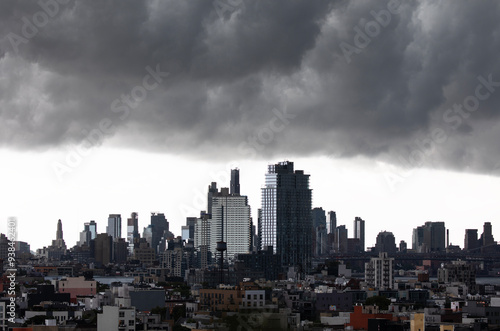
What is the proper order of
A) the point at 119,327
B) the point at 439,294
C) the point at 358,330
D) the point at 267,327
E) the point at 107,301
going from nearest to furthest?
the point at 267,327 < the point at 119,327 < the point at 358,330 < the point at 107,301 < the point at 439,294

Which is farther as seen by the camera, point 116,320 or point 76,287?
point 76,287

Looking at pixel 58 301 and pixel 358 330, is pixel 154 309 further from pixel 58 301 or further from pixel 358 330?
pixel 358 330

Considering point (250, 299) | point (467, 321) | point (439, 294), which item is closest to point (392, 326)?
point (467, 321)

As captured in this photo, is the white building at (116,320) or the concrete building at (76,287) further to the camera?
the concrete building at (76,287)

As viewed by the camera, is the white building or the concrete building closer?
the white building

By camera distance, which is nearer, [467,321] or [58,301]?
[467,321]

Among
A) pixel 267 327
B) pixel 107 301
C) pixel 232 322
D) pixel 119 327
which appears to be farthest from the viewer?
pixel 107 301
